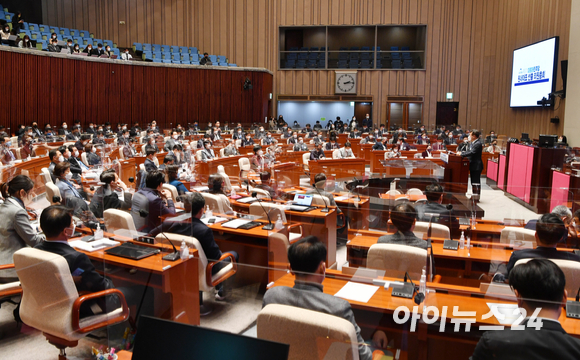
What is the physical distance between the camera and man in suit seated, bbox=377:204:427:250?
12.5 ft

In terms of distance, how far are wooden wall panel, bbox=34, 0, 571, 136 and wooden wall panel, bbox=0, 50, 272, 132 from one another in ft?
1.17

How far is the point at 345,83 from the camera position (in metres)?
22.0

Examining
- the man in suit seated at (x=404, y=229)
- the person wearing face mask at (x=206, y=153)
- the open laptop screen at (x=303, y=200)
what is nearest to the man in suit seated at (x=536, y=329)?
the man in suit seated at (x=404, y=229)

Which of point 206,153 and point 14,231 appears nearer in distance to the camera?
point 14,231

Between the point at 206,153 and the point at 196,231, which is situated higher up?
the point at 206,153

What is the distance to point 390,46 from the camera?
23.9 meters

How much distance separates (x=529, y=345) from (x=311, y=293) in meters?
0.96

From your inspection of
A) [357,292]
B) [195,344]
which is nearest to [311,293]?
[357,292]

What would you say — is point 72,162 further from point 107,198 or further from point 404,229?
point 404,229

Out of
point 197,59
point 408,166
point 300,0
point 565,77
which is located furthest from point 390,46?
point 408,166

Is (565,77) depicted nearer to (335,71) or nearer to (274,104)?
(335,71)

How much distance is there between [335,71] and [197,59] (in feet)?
21.6

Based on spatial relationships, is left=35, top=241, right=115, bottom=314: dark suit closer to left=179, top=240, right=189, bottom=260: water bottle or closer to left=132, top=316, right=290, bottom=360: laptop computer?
left=179, top=240, right=189, bottom=260: water bottle

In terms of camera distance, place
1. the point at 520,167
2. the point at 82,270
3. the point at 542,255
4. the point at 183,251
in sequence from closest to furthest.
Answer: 1. the point at 82,270
2. the point at 542,255
3. the point at 183,251
4. the point at 520,167
